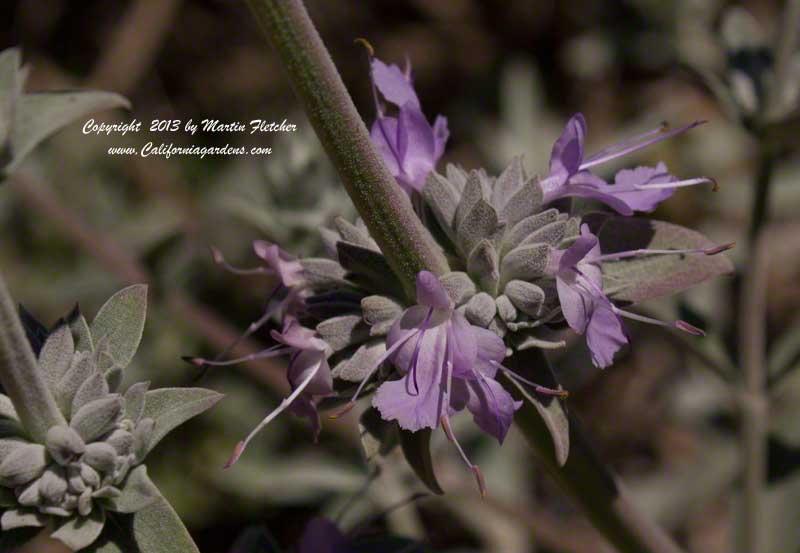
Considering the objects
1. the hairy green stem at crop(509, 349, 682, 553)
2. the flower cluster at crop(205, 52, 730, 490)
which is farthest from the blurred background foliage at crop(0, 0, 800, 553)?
the flower cluster at crop(205, 52, 730, 490)

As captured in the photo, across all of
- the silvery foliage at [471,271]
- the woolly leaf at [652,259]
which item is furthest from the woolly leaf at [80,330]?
the woolly leaf at [652,259]

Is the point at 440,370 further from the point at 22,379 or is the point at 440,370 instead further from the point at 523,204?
the point at 22,379

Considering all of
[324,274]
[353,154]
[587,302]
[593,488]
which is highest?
[353,154]

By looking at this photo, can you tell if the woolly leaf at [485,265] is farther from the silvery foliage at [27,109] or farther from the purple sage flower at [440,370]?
the silvery foliage at [27,109]

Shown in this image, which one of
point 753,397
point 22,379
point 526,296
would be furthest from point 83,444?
point 753,397

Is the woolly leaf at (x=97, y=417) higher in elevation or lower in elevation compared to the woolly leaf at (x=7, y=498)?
higher

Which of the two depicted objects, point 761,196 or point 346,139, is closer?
point 346,139

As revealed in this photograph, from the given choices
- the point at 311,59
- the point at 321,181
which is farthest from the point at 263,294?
the point at 311,59

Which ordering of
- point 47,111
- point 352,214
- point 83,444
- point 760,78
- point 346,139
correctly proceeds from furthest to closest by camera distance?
point 352,214, point 760,78, point 47,111, point 83,444, point 346,139
